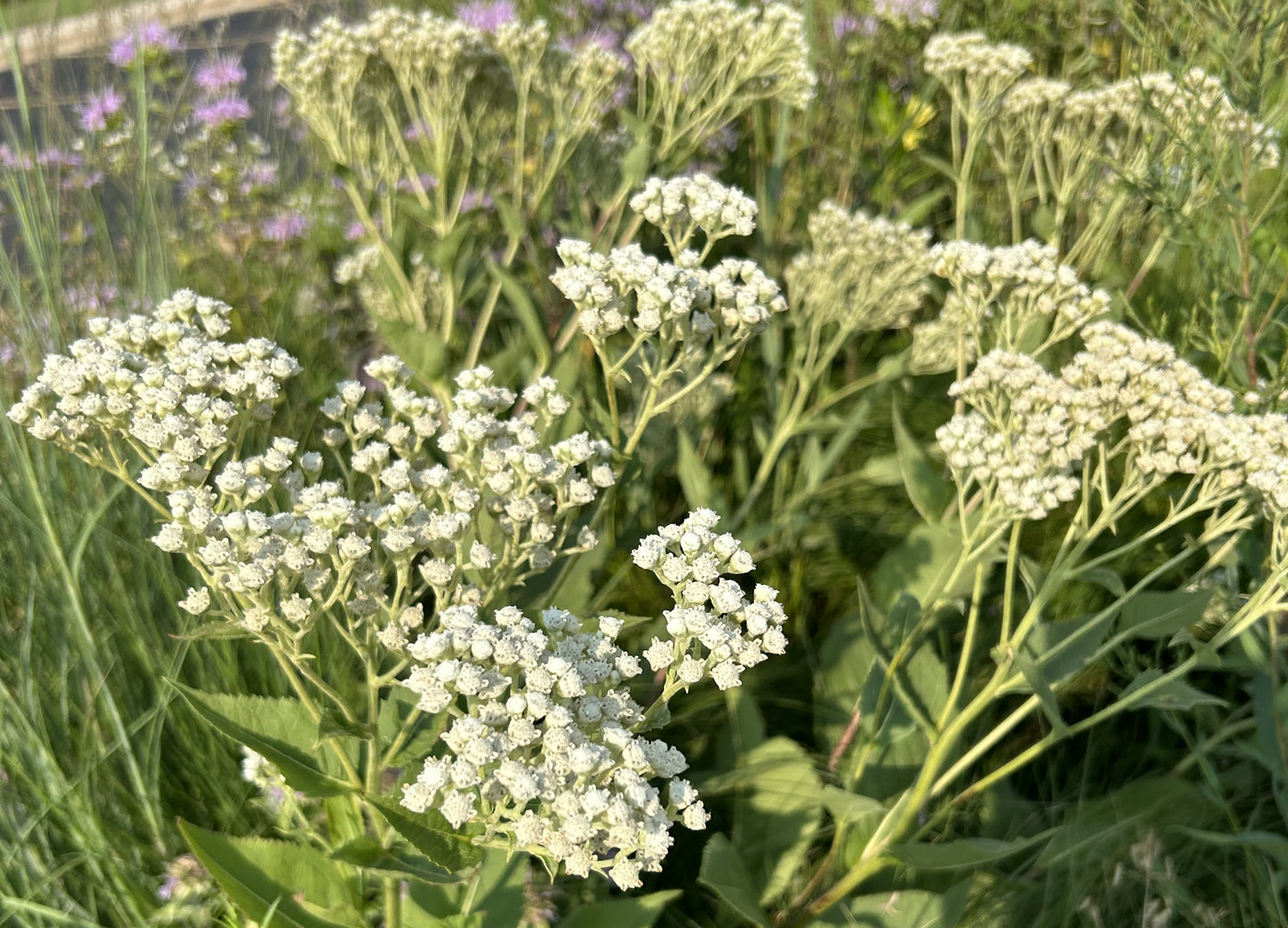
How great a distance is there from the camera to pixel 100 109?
3.57 metres

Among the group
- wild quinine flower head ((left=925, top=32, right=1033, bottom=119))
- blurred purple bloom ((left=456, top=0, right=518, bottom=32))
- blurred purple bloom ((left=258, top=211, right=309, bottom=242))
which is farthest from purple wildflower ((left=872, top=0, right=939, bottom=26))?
blurred purple bloom ((left=258, top=211, right=309, bottom=242))

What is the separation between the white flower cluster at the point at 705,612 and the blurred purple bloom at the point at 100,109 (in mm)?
2914

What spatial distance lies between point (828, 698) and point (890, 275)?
4.22 ft

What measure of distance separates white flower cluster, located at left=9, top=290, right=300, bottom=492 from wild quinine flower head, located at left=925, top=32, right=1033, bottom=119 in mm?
2345

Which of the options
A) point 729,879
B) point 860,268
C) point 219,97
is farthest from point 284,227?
point 729,879

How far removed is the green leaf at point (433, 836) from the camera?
141cm

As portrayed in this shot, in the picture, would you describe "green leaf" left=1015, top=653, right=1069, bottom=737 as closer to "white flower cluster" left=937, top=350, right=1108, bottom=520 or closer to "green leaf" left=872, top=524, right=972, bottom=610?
"white flower cluster" left=937, top=350, right=1108, bottom=520

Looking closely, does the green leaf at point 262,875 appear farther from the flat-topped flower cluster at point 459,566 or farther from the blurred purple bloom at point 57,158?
the blurred purple bloom at point 57,158

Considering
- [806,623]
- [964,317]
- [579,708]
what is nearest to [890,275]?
[964,317]

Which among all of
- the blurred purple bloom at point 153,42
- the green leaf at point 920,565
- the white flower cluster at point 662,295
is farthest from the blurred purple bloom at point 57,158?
the green leaf at point 920,565

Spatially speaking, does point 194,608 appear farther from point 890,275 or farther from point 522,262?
point 522,262

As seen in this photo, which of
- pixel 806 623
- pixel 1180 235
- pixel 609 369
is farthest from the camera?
pixel 806 623

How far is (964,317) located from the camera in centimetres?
266

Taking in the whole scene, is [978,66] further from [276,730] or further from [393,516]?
[276,730]
